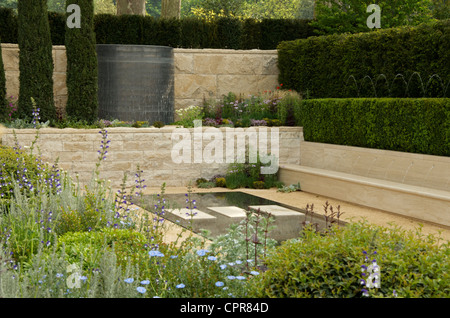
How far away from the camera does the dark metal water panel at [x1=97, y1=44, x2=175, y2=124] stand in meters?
11.1

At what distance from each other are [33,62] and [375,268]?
927 centimetres

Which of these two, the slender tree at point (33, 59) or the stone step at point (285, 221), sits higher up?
the slender tree at point (33, 59)

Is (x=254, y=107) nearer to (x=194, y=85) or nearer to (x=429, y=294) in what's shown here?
(x=194, y=85)

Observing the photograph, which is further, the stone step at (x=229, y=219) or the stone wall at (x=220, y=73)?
the stone wall at (x=220, y=73)

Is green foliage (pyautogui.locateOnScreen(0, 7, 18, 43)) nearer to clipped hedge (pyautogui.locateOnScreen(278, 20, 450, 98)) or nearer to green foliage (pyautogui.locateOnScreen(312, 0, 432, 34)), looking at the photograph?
clipped hedge (pyautogui.locateOnScreen(278, 20, 450, 98))

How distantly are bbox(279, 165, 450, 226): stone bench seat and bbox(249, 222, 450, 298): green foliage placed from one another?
13.7ft

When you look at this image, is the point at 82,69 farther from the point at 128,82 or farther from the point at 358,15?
the point at 358,15

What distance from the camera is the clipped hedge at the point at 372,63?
883 cm

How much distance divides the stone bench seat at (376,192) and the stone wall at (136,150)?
757 mm

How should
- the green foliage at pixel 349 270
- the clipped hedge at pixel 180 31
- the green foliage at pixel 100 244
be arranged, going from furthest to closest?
1. the clipped hedge at pixel 180 31
2. the green foliage at pixel 100 244
3. the green foliage at pixel 349 270

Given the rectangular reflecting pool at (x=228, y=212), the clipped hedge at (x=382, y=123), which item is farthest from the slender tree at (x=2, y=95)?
the clipped hedge at (x=382, y=123)

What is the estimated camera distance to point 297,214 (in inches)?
305

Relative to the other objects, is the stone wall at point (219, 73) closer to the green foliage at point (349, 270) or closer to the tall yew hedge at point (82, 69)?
the tall yew hedge at point (82, 69)

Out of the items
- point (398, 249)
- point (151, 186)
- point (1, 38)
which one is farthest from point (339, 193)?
point (1, 38)
